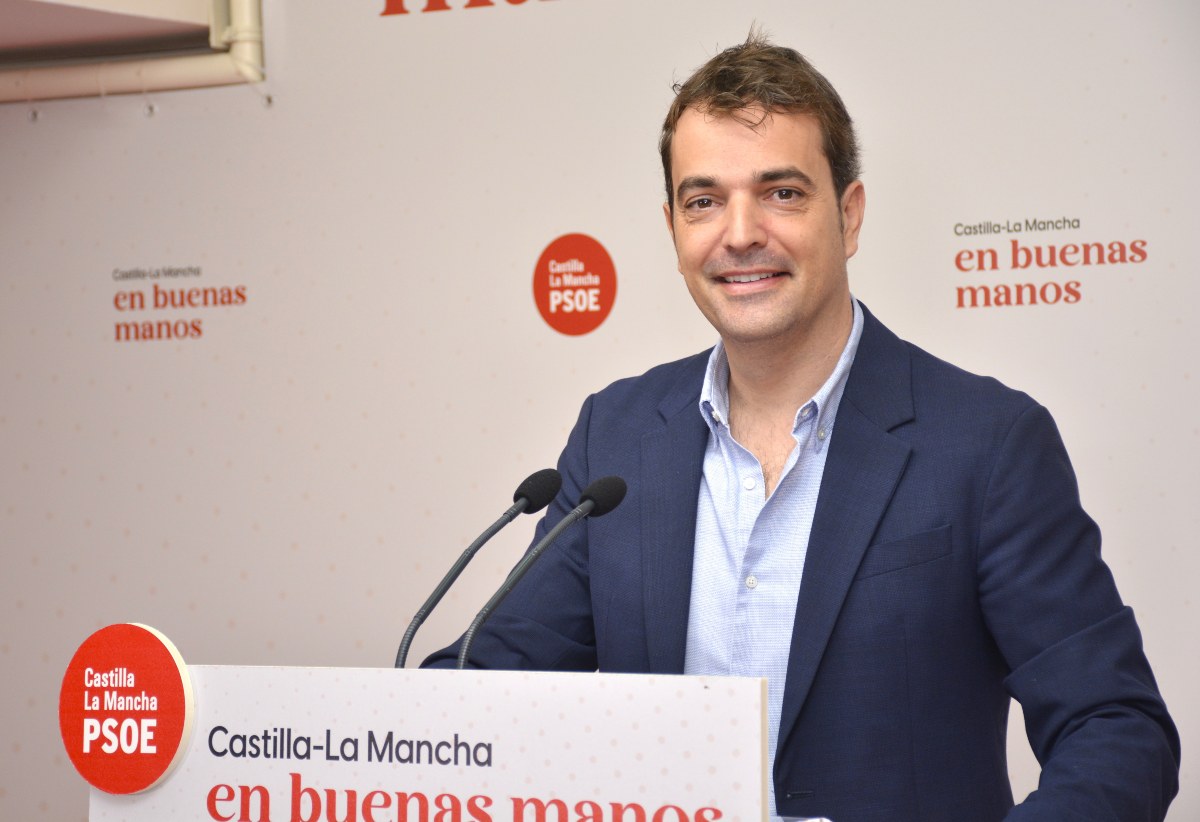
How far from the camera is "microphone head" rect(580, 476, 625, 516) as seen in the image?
159 centimetres

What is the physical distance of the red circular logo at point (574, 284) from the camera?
3.59 metres

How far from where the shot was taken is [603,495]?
5.23ft

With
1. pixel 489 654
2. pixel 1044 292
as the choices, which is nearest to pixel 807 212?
pixel 489 654

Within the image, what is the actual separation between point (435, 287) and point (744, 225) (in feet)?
6.66

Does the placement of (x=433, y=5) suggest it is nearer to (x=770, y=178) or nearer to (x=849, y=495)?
(x=770, y=178)

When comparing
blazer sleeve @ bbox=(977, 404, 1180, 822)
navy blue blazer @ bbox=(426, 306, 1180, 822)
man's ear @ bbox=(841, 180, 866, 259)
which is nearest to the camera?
blazer sleeve @ bbox=(977, 404, 1180, 822)

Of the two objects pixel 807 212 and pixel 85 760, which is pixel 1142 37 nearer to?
pixel 807 212

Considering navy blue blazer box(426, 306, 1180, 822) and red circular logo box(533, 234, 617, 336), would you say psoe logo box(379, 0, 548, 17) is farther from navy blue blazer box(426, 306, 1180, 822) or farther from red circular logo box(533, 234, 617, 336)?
navy blue blazer box(426, 306, 1180, 822)

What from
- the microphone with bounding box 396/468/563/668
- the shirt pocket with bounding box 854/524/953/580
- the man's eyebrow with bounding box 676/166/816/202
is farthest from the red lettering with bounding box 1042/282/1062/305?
the microphone with bounding box 396/468/563/668

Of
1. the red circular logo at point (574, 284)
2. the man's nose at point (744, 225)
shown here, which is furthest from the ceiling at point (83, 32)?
the man's nose at point (744, 225)

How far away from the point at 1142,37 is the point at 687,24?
1.12 meters

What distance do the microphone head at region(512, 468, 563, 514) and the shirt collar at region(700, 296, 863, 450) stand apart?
38 cm

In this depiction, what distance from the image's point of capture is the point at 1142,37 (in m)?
3.11

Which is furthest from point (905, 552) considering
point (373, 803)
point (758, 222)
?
point (373, 803)
